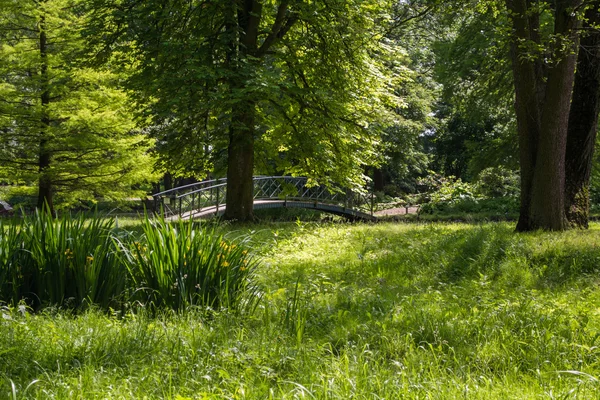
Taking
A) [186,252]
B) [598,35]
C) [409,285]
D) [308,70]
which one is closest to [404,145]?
[308,70]

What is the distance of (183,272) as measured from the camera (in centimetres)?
503

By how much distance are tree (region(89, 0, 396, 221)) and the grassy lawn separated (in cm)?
668

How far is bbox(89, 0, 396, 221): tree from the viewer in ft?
40.9

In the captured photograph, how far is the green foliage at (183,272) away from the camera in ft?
16.4

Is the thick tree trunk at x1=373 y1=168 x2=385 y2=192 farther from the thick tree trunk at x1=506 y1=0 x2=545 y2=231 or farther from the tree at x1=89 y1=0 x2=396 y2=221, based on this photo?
the thick tree trunk at x1=506 y1=0 x2=545 y2=231

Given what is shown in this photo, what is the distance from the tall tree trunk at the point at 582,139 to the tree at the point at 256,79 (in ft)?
13.5

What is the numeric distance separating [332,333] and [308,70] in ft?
35.5

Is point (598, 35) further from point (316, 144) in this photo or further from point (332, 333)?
point (332, 333)

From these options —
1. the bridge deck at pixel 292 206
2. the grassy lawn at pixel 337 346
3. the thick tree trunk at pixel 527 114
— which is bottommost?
the bridge deck at pixel 292 206

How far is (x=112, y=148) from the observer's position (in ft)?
57.6

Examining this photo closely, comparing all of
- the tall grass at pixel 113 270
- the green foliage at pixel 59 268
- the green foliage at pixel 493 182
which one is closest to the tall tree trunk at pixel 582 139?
the tall grass at pixel 113 270

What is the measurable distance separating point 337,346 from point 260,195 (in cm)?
1763

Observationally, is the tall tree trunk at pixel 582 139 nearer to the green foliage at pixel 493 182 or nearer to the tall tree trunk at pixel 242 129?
the tall tree trunk at pixel 242 129

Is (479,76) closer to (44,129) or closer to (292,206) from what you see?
(292,206)
